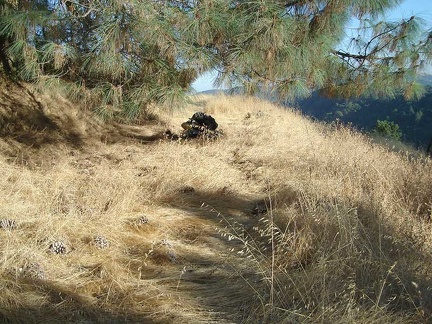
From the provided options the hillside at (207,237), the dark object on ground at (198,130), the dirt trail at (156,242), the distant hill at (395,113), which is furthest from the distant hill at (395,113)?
the hillside at (207,237)

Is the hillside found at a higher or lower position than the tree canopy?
lower

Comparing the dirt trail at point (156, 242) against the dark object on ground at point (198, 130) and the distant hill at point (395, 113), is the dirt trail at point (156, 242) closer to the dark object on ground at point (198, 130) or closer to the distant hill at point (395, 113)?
the dark object on ground at point (198, 130)

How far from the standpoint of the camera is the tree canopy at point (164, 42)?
3766mm

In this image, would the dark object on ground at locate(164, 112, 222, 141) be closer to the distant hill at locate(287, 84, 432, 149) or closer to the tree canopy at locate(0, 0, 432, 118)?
the tree canopy at locate(0, 0, 432, 118)

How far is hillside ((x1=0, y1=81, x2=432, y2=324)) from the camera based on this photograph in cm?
204

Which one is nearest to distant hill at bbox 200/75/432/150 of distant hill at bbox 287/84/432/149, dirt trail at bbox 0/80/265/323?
distant hill at bbox 287/84/432/149

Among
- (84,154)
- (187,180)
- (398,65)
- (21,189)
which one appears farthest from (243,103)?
(21,189)

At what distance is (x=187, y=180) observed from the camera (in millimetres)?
4465

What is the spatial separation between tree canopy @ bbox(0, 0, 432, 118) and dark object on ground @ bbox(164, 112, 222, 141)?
86.6 inches

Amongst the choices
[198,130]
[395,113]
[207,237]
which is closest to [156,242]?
[207,237]

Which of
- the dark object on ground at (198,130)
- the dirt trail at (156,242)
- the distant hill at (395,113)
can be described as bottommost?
the dirt trail at (156,242)

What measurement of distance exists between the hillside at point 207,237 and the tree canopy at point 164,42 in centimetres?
73

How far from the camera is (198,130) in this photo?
281 inches

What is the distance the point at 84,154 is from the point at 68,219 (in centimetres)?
283
